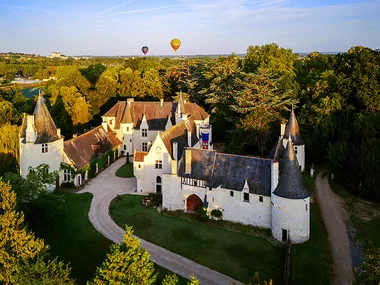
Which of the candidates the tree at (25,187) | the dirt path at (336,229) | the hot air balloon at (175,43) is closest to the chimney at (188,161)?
the tree at (25,187)

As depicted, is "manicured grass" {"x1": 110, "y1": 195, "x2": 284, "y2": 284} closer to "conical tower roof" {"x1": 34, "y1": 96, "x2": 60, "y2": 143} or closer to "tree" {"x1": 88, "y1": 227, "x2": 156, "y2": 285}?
"tree" {"x1": 88, "y1": 227, "x2": 156, "y2": 285}

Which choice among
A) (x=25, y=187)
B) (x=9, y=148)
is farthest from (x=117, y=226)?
(x=9, y=148)

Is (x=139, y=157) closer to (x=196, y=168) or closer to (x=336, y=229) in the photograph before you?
(x=196, y=168)

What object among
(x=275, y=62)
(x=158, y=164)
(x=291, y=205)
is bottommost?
(x=291, y=205)

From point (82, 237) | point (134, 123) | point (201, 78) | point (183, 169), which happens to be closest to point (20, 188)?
point (82, 237)

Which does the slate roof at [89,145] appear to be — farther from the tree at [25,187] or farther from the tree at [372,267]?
the tree at [372,267]

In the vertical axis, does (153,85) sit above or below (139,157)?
above

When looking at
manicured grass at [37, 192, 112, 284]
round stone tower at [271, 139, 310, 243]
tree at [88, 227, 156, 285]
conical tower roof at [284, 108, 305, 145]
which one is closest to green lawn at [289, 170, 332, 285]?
round stone tower at [271, 139, 310, 243]
